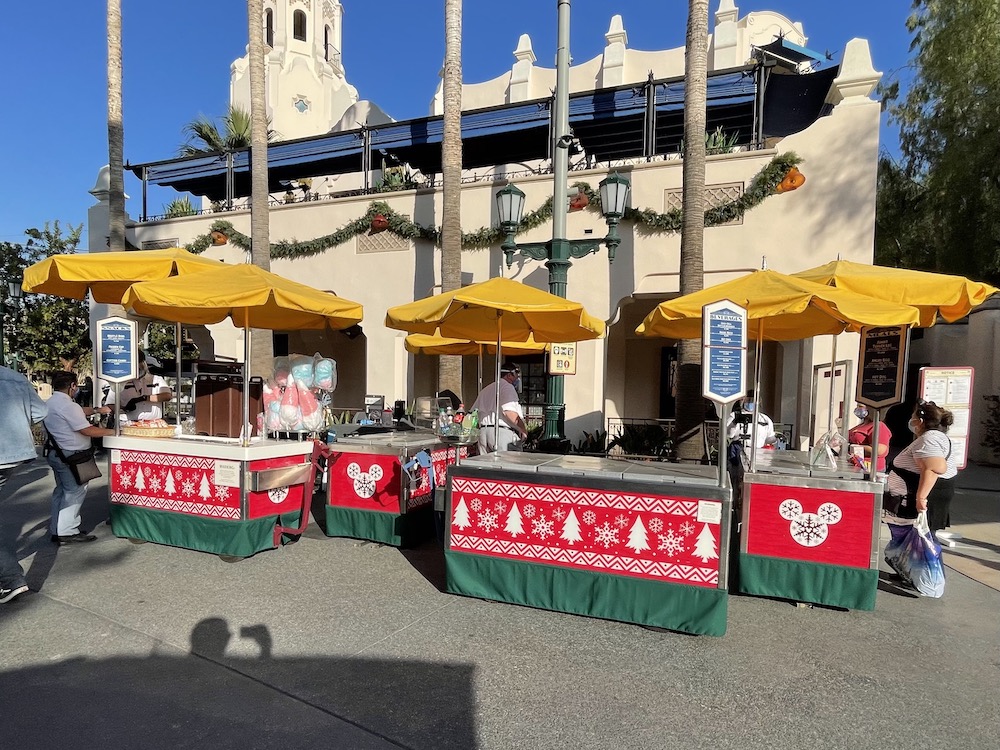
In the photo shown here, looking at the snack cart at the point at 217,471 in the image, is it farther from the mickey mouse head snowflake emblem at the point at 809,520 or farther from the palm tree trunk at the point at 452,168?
the palm tree trunk at the point at 452,168

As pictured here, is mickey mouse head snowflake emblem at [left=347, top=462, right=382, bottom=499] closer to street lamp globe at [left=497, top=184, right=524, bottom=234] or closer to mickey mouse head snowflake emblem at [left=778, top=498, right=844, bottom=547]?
mickey mouse head snowflake emblem at [left=778, top=498, right=844, bottom=547]

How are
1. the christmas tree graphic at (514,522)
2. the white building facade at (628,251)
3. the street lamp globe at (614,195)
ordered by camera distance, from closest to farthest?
the christmas tree graphic at (514,522)
the street lamp globe at (614,195)
the white building facade at (628,251)

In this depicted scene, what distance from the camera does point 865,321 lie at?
4.17 meters

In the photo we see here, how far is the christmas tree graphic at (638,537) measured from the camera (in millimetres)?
3925

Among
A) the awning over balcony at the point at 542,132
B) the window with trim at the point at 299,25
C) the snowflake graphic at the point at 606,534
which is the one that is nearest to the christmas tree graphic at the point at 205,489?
the snowflake graphic at the point at 606,534

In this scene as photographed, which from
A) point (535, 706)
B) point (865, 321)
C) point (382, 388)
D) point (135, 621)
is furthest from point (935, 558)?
point (382, 388)

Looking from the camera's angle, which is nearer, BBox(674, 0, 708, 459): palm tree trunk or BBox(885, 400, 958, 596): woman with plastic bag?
BBox(885, 400, 958, 596): woman with plastic bag

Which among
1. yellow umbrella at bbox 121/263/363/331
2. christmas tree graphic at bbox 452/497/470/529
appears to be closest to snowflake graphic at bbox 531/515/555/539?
christmas tree graphic at bbox 452/497/470/529

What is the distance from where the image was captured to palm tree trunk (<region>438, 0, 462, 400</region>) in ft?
34.5

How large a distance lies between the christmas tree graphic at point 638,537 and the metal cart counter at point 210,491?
3141mm

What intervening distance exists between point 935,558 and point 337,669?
4479mm

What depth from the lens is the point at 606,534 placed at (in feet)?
13.2

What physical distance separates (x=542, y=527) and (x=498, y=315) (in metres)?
2.31

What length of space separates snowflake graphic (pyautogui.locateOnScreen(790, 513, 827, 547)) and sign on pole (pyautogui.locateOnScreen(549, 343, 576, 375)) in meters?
3.79
